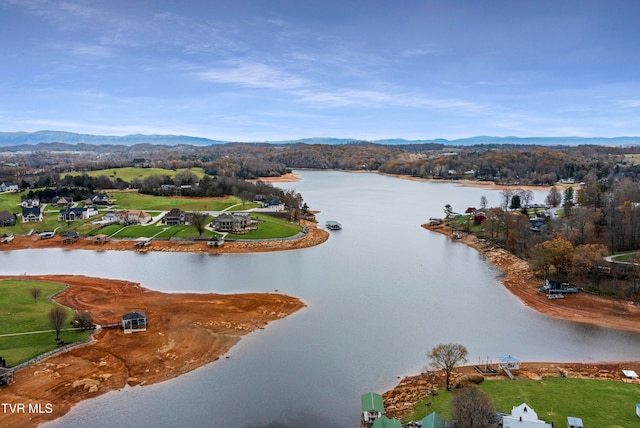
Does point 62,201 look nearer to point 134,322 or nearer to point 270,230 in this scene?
point 270,230

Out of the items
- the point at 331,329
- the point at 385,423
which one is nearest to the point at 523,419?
the point at 385,423

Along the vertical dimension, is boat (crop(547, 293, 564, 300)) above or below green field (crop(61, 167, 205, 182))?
below

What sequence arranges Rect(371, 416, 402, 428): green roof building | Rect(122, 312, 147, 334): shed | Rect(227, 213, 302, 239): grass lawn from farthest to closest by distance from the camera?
Rect(227, 213, 302, 239): grass lawn
Rect(122, 312, 147, 334): shed
Rect(371, 416, 402, 428): green roof building

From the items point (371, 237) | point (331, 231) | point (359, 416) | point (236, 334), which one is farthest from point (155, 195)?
point (359, 416)

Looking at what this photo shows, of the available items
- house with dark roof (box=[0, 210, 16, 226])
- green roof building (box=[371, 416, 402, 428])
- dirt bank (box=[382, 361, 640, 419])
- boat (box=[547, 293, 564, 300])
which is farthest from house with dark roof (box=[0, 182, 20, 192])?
boat (box=[547, 293, 564, 300])

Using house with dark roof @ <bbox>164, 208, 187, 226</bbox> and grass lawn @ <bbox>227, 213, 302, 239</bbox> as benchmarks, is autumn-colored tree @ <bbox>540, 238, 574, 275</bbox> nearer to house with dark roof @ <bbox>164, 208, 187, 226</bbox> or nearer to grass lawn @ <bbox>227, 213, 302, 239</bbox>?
grass lawn @ <bbox>227, 213, 302, 239</bbox>

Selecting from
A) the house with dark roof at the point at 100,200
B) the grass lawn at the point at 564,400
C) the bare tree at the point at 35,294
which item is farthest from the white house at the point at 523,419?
the house with dark roof at the point at 100,200

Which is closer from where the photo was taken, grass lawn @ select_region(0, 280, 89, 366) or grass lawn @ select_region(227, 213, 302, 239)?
grass lawn @ select_region(0, 280, 89, 366)

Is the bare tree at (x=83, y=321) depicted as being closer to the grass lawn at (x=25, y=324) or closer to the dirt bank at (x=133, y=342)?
the grass lawn at (x=25, y=324)
